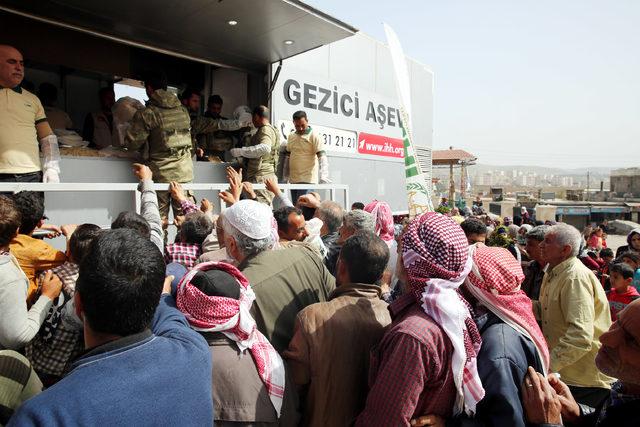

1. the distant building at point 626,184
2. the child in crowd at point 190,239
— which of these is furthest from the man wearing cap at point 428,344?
the distant building at point 626,184

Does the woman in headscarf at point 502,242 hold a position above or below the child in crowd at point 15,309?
below

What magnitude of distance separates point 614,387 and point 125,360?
6.03ft

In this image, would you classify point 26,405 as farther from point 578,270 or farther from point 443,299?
point 578,270

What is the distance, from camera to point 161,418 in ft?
4.04

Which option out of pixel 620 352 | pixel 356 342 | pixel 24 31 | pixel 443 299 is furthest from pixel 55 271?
pixel 24 31

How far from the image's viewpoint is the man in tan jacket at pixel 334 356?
198 cm

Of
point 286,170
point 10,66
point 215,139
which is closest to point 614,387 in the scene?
point 10,66

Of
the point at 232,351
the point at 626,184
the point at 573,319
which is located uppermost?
the point at 626,184

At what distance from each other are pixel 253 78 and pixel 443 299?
242 inches

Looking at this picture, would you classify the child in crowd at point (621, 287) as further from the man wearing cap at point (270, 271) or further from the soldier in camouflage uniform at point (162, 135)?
the soldier in camouflage uniform at point (162, 135)

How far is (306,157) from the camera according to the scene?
6.41 meters

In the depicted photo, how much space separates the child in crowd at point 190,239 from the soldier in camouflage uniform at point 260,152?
2.51m

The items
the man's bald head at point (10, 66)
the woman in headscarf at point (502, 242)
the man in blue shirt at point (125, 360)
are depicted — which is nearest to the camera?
the man in blue shirt at point (125, 360)

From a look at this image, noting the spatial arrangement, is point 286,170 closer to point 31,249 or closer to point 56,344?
point 31,249
